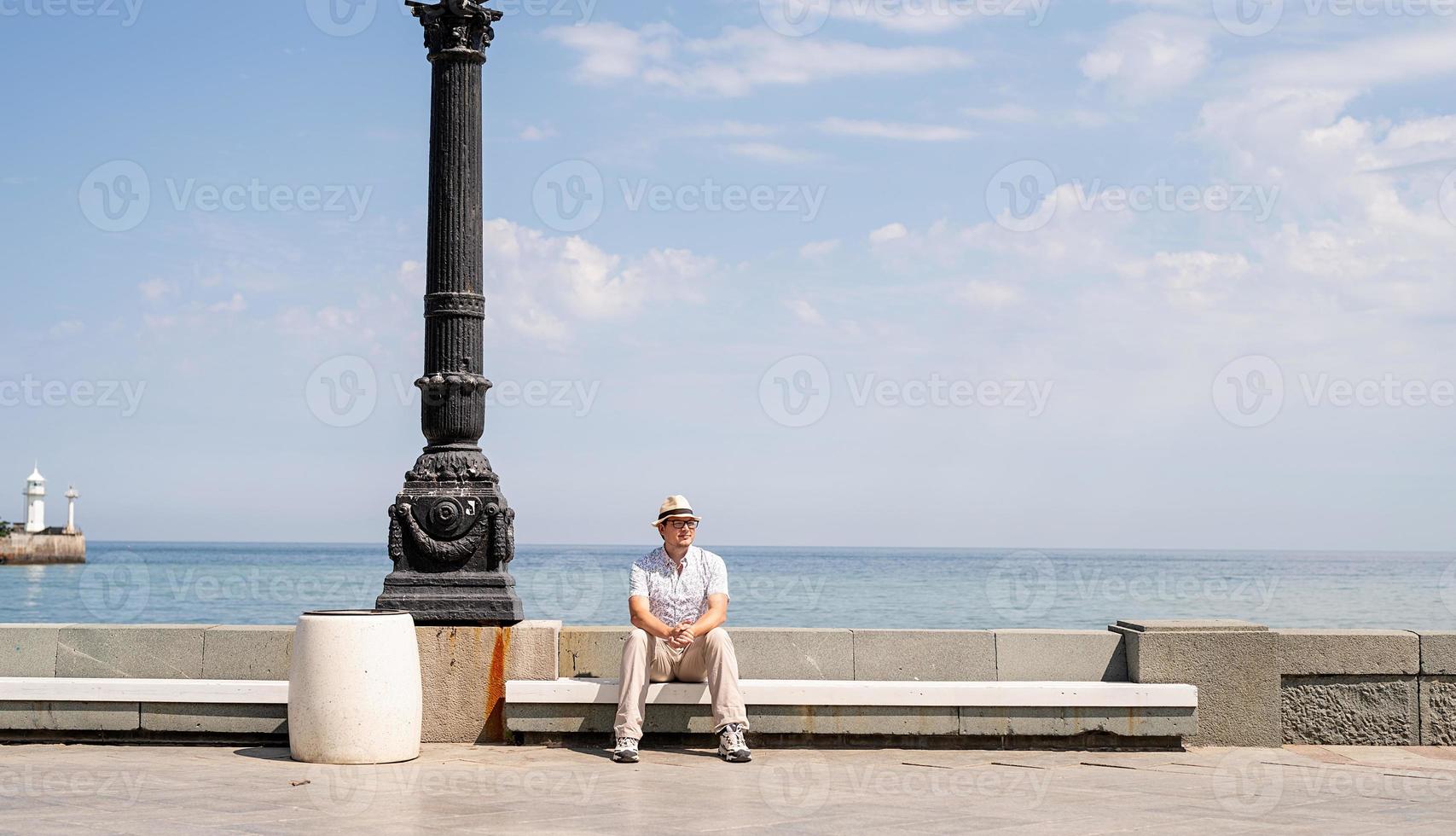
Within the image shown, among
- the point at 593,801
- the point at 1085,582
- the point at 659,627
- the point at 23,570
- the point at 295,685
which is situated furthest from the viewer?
the point at 23,570

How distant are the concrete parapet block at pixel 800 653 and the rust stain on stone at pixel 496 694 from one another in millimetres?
1442

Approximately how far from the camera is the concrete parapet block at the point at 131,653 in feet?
28.0

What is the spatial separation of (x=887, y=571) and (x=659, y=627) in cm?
8366

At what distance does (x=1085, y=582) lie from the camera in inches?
2975

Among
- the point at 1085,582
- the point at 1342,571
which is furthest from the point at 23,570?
the point at 1342,571

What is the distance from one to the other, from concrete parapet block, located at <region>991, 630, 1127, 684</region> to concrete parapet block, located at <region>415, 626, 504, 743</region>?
3.13 meters

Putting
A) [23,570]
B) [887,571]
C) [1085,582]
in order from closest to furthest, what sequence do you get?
[1085,582], [23,570], [887,571]

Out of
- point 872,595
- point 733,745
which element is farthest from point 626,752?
point 872,595

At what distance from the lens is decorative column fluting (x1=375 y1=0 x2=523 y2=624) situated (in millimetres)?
8094

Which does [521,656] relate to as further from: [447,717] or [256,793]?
[256,793]

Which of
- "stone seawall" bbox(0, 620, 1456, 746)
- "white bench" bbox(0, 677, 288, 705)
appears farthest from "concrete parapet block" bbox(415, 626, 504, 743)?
"white bench" bbox(0, 677, 288, 705)

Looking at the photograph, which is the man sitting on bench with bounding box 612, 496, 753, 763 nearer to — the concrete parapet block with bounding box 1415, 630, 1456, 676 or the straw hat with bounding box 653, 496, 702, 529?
the straw hat with bounding box 653, 496, 702, 529

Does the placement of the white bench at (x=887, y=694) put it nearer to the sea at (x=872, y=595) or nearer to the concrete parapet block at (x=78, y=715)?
the concrete parapet block at (x=78, y=715)

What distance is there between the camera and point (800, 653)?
8586mm
